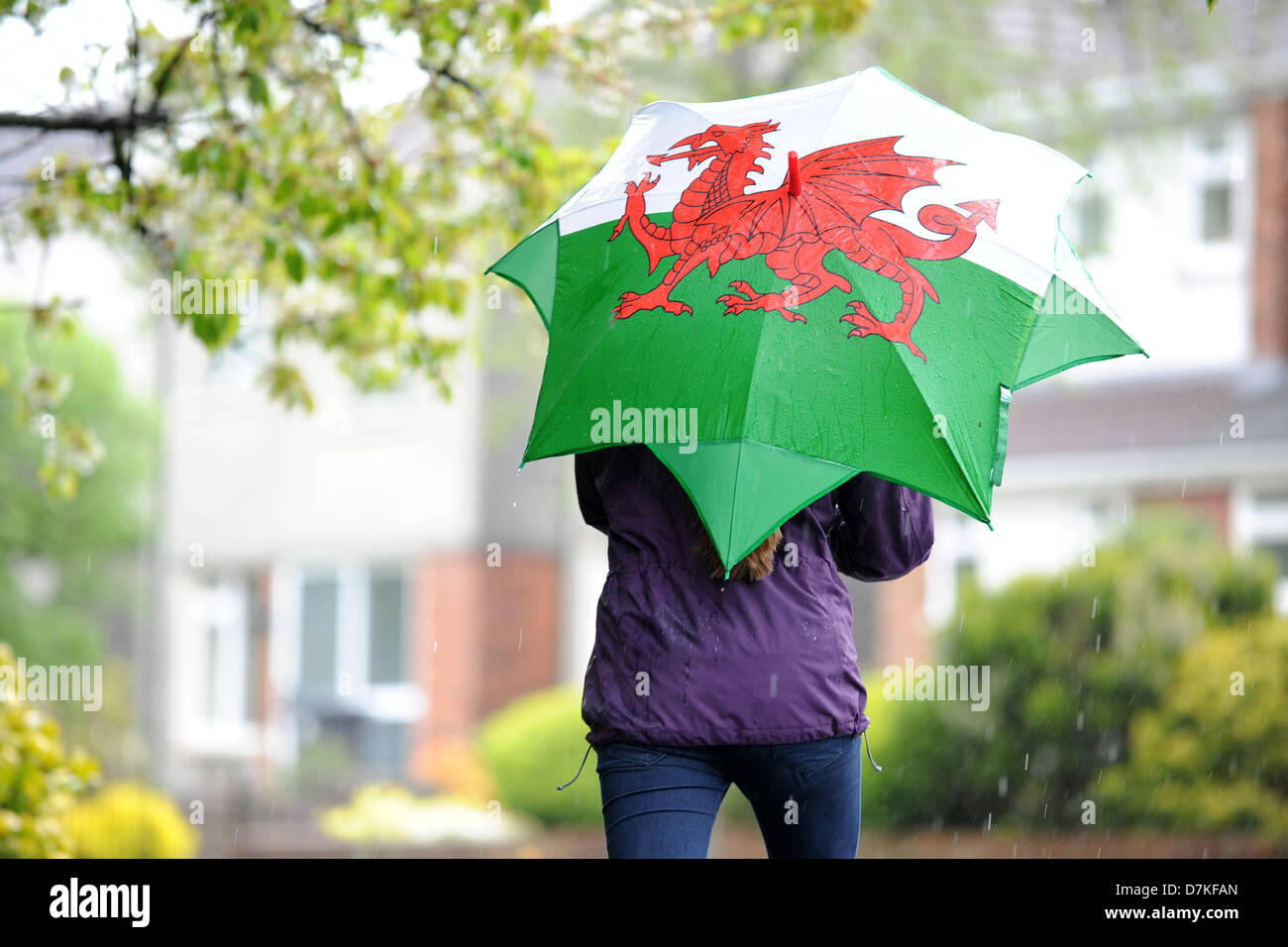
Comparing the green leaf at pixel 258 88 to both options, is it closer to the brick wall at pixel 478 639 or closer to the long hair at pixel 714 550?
the long hair at pixel 714 550

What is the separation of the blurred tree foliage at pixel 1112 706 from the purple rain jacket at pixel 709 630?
8.27 m

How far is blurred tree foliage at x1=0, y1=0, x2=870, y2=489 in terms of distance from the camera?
500 centimetres

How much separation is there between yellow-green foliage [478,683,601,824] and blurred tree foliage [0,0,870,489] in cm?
758

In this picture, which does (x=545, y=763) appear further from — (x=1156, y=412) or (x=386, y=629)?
(x=1156, y=412)

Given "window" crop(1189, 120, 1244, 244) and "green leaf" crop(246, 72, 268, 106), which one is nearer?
"green leaf" crop(246, 72, 268, 106)

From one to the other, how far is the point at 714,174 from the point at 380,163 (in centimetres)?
281

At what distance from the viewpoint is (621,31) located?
20.1 feet

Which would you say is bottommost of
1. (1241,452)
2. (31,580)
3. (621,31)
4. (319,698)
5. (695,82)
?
(319,698)

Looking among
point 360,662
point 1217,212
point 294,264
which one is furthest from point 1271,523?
point 294,264

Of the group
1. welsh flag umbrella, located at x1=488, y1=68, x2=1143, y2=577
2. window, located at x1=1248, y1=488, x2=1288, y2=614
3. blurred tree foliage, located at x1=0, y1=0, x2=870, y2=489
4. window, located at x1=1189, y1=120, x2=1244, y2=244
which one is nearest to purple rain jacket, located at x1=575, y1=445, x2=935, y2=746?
welsh flag umbrella, located at x1=488, y1=68, x2=1143, y2=577

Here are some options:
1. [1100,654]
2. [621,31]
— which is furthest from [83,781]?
[1100,654]

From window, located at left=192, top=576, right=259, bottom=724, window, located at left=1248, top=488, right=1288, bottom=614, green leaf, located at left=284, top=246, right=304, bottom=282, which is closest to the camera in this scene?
green leaf, located at left=284, top=246, right=304, bottom=282

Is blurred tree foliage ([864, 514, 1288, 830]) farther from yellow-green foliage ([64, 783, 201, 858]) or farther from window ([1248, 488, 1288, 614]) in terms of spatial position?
yellow-green foliage ([64, 783, 201, 858])
